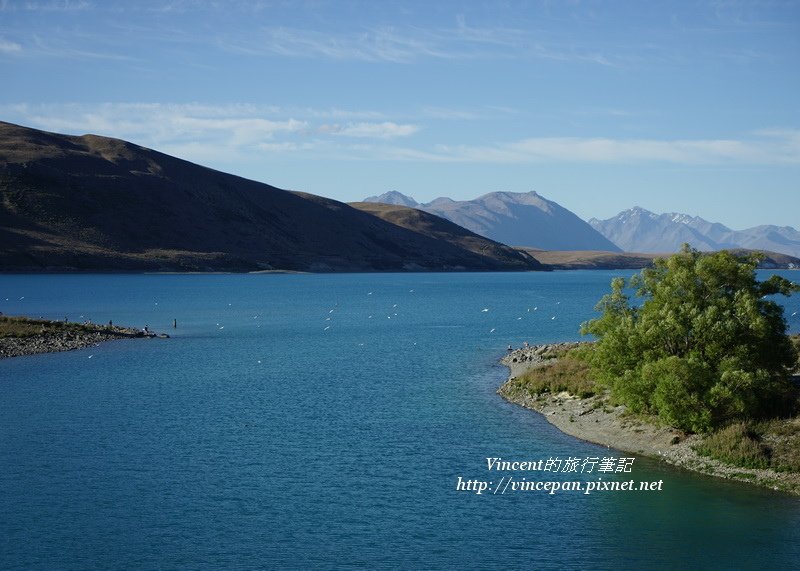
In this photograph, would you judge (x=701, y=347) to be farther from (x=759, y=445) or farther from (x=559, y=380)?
(x=559, y=380)

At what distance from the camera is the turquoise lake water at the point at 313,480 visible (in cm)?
2702

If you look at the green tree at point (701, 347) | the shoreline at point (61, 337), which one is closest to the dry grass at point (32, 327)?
the shoreline at point (61, 337)

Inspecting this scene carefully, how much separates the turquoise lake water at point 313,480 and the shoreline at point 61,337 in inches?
139

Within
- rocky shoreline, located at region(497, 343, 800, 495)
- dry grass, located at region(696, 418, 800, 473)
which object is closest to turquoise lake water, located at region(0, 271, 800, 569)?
rocky shoreline, located at region(497, 343, 800, 495)

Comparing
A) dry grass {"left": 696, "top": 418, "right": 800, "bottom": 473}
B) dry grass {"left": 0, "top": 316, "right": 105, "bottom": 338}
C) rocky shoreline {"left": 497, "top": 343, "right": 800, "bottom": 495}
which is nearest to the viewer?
rocky shoreline {"left": 497, "top": 343, "right": 800, "bottom": 495}

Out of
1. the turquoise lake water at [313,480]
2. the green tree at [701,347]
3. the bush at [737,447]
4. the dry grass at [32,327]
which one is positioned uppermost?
the green tree at [701,347]

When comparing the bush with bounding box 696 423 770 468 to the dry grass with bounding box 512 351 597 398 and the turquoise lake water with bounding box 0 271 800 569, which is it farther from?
the dry grass with bounding box 512 351 597 398

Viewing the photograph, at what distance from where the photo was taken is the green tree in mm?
35875

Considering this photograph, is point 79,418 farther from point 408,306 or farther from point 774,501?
point 408,306

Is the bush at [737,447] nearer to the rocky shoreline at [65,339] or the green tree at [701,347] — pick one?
the green tree at [701,347]

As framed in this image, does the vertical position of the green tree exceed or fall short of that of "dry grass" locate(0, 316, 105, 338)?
it exceeds it

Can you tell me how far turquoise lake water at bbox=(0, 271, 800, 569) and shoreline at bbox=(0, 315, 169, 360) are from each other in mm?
3519

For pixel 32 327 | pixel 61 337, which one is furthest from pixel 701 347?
pixel 32 327

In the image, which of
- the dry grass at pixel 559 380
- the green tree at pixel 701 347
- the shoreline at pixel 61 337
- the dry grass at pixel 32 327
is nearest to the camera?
the green tree at pixel 701 347
